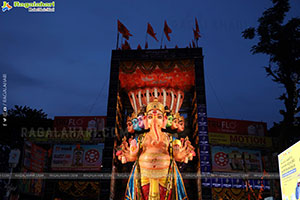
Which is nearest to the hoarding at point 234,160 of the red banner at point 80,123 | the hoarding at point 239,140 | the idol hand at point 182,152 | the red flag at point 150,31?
the hoarding at point 239,140

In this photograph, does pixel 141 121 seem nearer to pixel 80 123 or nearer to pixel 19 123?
pixel 80 123

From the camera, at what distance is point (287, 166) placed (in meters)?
4.77

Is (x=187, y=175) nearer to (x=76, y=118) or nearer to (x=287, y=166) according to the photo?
(x=76, y=118)

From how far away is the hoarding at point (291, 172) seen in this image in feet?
14.4

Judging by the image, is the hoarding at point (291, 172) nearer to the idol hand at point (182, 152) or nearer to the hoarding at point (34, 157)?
the idol hand at point (182, 152)

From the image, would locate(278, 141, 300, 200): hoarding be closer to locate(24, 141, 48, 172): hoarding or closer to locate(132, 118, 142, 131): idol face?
locate(132, 118, 142, 131): idol face

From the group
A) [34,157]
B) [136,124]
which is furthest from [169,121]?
[34,157]

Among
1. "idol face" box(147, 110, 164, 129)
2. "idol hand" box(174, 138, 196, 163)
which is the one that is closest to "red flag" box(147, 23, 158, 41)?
"idol face" box(147, 110, 164, 129)

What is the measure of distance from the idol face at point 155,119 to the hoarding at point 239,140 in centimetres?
680

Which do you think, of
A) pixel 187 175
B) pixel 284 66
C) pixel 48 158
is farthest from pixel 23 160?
pixel 284 66

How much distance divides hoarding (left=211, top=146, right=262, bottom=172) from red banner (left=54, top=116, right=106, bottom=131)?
8236 mm

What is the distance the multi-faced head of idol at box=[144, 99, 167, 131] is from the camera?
487 inches

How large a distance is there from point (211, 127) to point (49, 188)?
12337mm

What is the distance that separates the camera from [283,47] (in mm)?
10195
